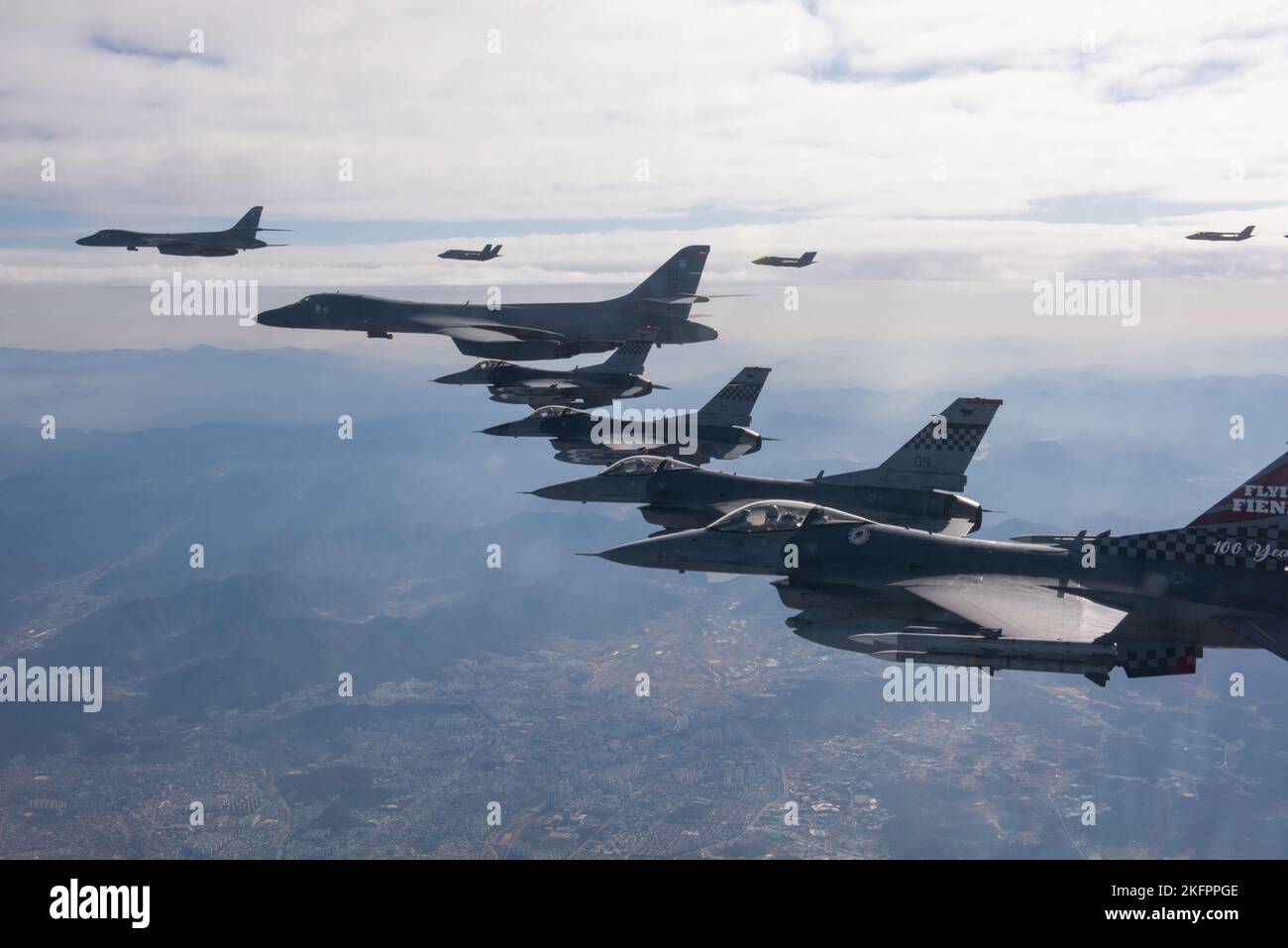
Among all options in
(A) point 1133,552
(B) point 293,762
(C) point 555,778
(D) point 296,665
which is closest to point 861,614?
(A) point 1133,552

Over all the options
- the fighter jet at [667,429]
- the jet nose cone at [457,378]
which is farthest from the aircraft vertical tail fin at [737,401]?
the jet nose cone at [457,378]

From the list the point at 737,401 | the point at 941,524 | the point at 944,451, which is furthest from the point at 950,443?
the point at 737,401

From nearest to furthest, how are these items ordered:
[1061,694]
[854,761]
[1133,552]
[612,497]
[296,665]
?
[1133,552], [612,497], [854,761], [1061,694], [296,665]

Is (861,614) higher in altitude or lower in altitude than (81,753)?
higher

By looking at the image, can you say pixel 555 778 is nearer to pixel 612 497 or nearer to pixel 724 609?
pixel 724 609

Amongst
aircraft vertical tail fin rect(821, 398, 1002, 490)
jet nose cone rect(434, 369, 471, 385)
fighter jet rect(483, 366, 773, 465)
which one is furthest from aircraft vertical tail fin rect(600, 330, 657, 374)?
aircraft vertical tail fin rect(821, 398, 1002, 490)

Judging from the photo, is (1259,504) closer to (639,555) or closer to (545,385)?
(639,555)
